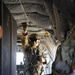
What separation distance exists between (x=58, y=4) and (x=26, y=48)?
326cm

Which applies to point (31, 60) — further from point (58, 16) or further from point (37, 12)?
point (58, 16)

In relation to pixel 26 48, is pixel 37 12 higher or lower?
higher

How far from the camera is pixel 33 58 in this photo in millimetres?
5277

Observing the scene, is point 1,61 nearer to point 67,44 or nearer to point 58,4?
point 67,44

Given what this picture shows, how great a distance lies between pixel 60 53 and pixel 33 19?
1904mm

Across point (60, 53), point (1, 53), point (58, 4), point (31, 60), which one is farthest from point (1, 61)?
point (31, 60)

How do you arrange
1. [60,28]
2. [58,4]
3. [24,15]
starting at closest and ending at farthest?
[58,4]
[60,28]
[24,15]

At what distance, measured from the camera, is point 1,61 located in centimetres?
274

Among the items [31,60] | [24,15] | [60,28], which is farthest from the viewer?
[31,60]

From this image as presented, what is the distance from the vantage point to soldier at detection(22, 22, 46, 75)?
5.28m

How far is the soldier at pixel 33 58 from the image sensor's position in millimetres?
5281

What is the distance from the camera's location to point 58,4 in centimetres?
218

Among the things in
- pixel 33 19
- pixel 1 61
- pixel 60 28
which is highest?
pixel 33 19

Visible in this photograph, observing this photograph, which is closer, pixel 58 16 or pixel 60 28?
pixel 58 16
